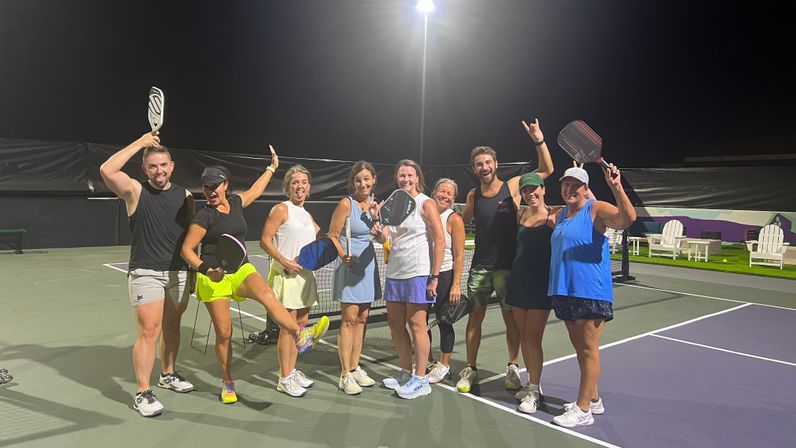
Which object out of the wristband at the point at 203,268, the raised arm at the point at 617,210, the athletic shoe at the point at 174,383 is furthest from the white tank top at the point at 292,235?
the raised arm at the point at 617,210

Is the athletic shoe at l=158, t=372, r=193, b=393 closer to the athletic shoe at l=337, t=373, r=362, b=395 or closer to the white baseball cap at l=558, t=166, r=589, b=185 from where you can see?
the athletic shoe at l=337, t=373, r=362, b=395

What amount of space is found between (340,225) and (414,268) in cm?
62

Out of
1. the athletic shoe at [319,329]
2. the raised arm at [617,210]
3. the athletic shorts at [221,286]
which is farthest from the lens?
the athletic shoe at [319,329]

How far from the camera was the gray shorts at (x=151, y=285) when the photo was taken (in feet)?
11.5

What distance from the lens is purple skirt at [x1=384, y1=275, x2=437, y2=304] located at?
12.6 ft

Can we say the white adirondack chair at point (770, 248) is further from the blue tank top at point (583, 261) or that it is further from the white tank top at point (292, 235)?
the white tank top at point (292, 235)

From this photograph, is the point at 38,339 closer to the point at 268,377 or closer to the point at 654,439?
the point at 268,377

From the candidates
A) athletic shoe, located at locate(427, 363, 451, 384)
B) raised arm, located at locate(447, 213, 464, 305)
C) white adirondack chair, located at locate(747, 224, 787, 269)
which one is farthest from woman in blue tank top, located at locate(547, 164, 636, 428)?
white adirondack chair, located at locate(747, 224, 787, 269)

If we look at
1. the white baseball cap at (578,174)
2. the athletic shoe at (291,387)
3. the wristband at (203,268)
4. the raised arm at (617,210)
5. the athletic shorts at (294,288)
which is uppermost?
the white baseball cap at (578,174)

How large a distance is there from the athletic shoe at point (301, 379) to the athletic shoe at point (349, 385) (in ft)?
0.81

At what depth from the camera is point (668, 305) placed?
7750mm

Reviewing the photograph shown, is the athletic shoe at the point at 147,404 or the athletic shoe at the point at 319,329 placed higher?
the athletic shoe at the point at 319,329

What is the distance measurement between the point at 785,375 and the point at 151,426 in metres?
4.94

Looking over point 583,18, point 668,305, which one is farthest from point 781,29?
point 668,305
